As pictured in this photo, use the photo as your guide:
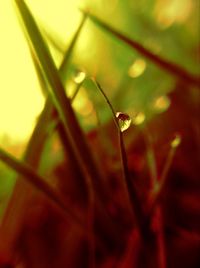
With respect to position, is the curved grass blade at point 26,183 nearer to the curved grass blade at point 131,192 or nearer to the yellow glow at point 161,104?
the curved grass blade at point 131,192

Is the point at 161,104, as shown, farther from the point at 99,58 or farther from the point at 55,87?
the point at 55,87

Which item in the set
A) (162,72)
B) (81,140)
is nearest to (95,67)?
(162,72)

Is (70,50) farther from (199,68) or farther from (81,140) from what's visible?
(199,68)

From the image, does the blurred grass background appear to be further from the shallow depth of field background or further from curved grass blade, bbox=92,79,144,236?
curved grass blade, bbox=92,79,144,236

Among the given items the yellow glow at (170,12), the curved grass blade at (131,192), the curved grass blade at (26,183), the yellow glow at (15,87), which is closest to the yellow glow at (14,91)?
the yellow glow at (15,87)

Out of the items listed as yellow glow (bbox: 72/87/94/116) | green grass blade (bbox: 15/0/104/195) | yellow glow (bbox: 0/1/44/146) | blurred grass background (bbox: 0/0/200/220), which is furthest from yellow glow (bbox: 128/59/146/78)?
green grass blade (bbox: 15/0/104/195)
